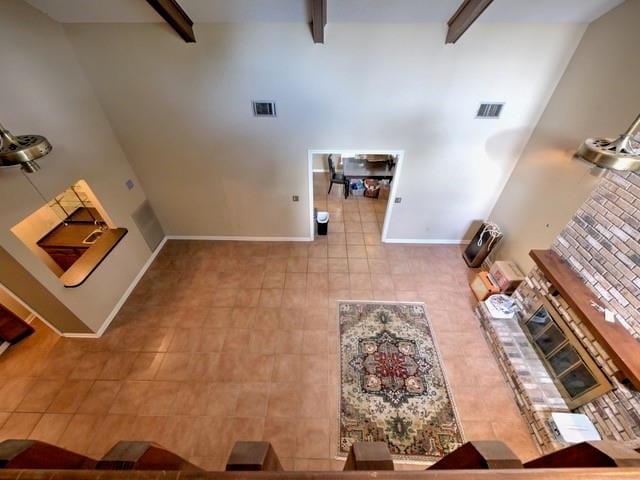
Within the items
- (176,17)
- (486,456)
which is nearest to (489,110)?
(176,17)

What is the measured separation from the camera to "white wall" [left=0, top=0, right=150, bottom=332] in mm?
2551

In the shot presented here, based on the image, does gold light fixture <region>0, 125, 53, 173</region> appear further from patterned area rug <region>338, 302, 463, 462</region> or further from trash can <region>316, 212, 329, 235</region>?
trash can <region>316, 212, 329, 235</region>

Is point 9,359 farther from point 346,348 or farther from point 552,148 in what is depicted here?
point 552,148

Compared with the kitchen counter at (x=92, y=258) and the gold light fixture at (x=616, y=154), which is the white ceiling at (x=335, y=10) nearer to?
the gold light fixture at (x=616, y=154)

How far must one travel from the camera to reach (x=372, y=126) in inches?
145

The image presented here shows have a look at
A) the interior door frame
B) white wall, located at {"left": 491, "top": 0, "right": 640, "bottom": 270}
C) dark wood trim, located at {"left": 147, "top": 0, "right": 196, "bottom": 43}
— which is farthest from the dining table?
dark wood trim, located at {"left": 147, "top": 0, "right": 196, "bottom": 43}

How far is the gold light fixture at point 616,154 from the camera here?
1.79 meters

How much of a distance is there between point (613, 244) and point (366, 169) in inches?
170

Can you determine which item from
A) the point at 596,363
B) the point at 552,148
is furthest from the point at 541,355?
the point at 552,148

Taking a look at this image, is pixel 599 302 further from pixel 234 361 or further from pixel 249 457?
A: pixel 234 361

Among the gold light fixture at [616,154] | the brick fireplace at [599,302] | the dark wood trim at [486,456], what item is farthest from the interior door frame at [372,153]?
the dark wood trim at [486,456]

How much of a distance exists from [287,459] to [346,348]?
4.26 ft

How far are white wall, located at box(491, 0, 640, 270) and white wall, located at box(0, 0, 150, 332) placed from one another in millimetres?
5247

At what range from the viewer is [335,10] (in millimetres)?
2738
